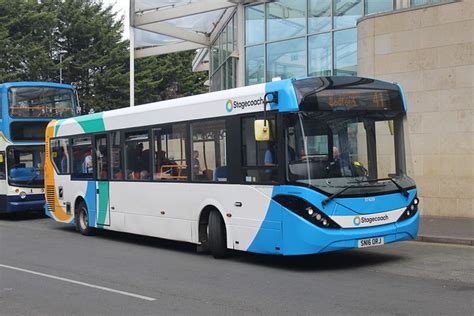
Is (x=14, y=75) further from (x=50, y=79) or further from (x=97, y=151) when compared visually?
(x=97, y=151)

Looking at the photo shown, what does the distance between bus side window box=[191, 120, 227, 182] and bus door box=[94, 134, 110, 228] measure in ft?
11.5

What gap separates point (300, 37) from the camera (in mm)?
20375

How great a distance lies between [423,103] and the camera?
15.5 meters

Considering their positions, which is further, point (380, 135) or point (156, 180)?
point (156, 180)

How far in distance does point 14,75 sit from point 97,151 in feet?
78.4

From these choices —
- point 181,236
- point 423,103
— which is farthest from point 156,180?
point 423,103

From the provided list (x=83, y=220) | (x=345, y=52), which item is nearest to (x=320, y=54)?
(x=345, y=52)

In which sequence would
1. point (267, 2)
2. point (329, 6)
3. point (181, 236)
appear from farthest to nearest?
1. point (267, 2)
2. point (329, 6)
3. point (181, 236)

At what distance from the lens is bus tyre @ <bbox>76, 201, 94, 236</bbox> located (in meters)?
14.8

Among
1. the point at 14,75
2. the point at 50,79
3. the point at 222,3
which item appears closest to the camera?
the point at 222,3

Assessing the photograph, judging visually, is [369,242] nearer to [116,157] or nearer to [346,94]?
[346,94]

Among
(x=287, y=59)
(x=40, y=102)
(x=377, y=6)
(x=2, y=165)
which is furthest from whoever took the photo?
(x=287, y=59)

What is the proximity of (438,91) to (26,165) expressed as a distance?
12.4 metres

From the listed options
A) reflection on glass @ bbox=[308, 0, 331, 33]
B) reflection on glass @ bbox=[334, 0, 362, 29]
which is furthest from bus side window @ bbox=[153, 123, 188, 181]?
reflection on glass @ bbox=[308, 0, 331, 33]
